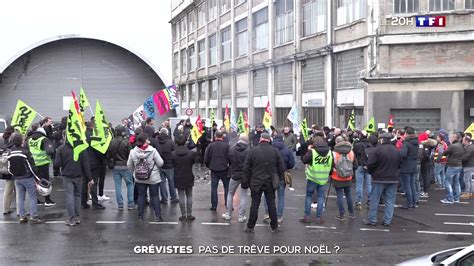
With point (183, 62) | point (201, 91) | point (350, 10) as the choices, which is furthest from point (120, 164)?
point (183, 62)

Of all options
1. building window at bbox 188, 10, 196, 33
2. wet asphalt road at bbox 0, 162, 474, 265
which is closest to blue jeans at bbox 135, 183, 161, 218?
wet asphalt road at bbox 0, 162, 474, 265

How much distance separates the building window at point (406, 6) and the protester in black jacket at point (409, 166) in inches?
433

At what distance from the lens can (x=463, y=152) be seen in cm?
1395

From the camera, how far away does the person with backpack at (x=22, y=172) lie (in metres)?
10.4

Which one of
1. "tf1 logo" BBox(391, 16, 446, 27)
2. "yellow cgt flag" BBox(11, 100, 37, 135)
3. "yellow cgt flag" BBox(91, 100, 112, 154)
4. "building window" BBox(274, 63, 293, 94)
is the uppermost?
"tf1 logo" BBox(391, 16, 446, 27)

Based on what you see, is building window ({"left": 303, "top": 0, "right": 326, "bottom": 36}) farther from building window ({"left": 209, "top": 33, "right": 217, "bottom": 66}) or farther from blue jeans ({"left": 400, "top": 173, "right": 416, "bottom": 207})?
building window ({"left": 209, "top": 33, "right": 217, "bottom": 66})

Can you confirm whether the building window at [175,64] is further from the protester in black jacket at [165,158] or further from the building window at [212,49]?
the protester in black jacket at [165,158]

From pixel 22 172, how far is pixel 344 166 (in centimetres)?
629

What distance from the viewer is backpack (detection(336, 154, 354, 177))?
35.8 feet

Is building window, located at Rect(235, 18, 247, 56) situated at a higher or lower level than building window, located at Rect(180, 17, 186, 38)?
lower

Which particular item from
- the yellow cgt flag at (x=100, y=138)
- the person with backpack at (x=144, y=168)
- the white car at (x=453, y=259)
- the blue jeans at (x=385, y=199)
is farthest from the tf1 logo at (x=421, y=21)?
the white car at (x=453, y=259)

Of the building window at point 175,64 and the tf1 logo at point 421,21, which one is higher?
the building window at point 175,64

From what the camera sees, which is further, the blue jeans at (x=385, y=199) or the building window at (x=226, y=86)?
the building window at (x=226, y=86)

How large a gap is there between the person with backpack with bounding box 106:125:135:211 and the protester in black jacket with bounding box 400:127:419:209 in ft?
20.2
